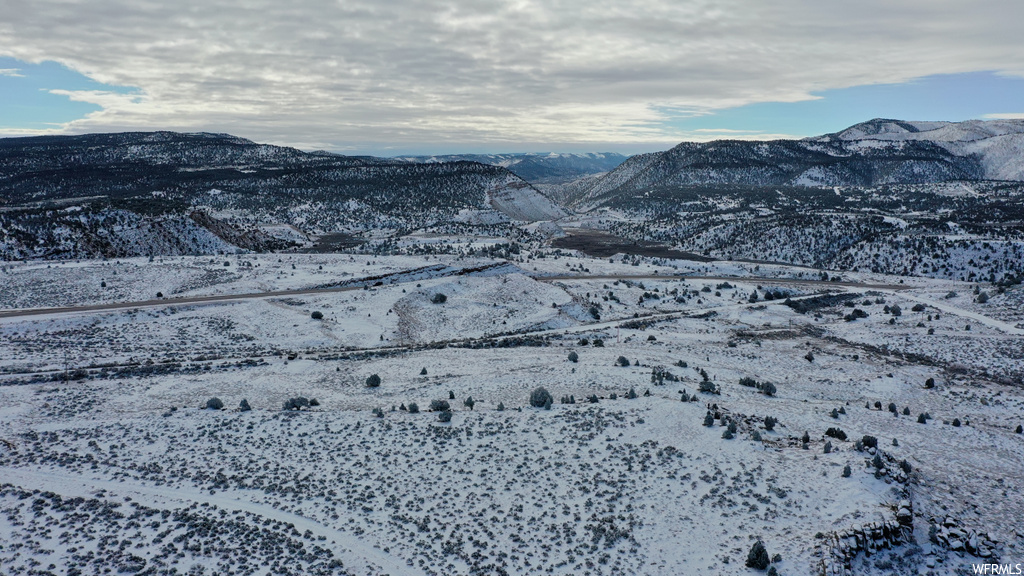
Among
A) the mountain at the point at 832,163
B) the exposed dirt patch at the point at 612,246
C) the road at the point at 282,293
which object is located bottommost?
the road at the point at 282,293

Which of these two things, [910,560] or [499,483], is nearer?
[910,560]

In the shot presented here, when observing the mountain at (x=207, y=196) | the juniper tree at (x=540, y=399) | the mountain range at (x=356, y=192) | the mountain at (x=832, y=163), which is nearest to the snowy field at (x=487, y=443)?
the juniper tree at (x=540, y=399)

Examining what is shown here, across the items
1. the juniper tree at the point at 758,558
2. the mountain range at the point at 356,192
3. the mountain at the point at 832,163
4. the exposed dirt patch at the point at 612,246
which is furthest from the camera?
the mountain at the point at 832,163

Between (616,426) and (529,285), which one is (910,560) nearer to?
(616,426)

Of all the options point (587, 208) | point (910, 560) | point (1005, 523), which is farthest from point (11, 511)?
point (587, 208)

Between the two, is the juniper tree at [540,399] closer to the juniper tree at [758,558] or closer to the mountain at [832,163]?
the juniper tree at [758,558]
